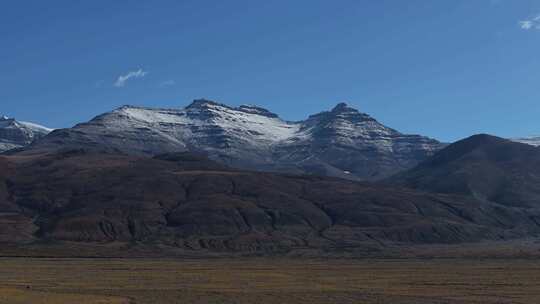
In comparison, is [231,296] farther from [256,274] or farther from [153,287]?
[256,274]

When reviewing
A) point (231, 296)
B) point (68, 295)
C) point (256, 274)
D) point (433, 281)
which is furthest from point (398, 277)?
point (68, 295)

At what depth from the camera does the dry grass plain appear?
85.6 m

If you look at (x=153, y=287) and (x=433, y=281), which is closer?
(x=153, y=287)

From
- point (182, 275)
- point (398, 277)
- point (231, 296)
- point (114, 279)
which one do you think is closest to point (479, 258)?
point (398, 277)

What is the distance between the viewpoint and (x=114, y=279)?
11912cm

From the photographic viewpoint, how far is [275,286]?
347ft

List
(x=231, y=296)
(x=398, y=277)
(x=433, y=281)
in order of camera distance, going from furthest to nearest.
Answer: (x=398, y=277), (x=433, y=281), (x=231, y=296)

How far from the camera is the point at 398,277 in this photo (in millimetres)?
124312

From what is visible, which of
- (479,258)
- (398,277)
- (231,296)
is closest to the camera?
(231,296)

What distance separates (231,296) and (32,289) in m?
27.7

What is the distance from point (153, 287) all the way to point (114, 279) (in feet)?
61.6

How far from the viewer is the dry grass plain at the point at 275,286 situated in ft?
281

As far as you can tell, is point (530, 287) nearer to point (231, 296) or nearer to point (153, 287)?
point (231, 296)

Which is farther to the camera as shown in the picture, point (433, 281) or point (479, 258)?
point (479, 258)
